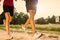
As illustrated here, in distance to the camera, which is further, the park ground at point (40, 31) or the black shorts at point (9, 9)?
the black shorts at point (9, 9)

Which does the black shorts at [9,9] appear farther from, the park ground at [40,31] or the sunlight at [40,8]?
the sunlight at [40,8]

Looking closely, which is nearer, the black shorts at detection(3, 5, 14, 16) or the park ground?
the park ground

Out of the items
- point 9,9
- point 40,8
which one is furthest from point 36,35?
point 9,9

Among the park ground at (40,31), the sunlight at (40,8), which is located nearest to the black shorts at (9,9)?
the park ground at (40,31)

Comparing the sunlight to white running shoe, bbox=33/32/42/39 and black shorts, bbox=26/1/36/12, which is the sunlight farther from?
white running shoe, bbox=33/32/42/39

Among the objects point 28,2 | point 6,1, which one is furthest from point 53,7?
point 6,1

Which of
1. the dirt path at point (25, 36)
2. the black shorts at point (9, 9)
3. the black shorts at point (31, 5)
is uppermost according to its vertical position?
the black shorts at point (31, 5)

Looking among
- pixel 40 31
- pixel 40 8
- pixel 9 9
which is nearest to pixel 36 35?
pixel 40 31

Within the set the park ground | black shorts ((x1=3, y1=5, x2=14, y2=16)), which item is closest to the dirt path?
the park ground

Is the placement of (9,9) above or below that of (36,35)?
above

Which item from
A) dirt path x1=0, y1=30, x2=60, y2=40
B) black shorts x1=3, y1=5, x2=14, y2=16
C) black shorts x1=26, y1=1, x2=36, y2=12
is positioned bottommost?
dirt path x1=0, y1=30, x2=60, y2=40

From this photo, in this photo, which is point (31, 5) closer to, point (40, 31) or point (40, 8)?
point (40, 8)

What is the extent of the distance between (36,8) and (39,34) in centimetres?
27

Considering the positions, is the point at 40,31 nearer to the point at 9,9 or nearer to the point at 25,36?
the point at 25,36
